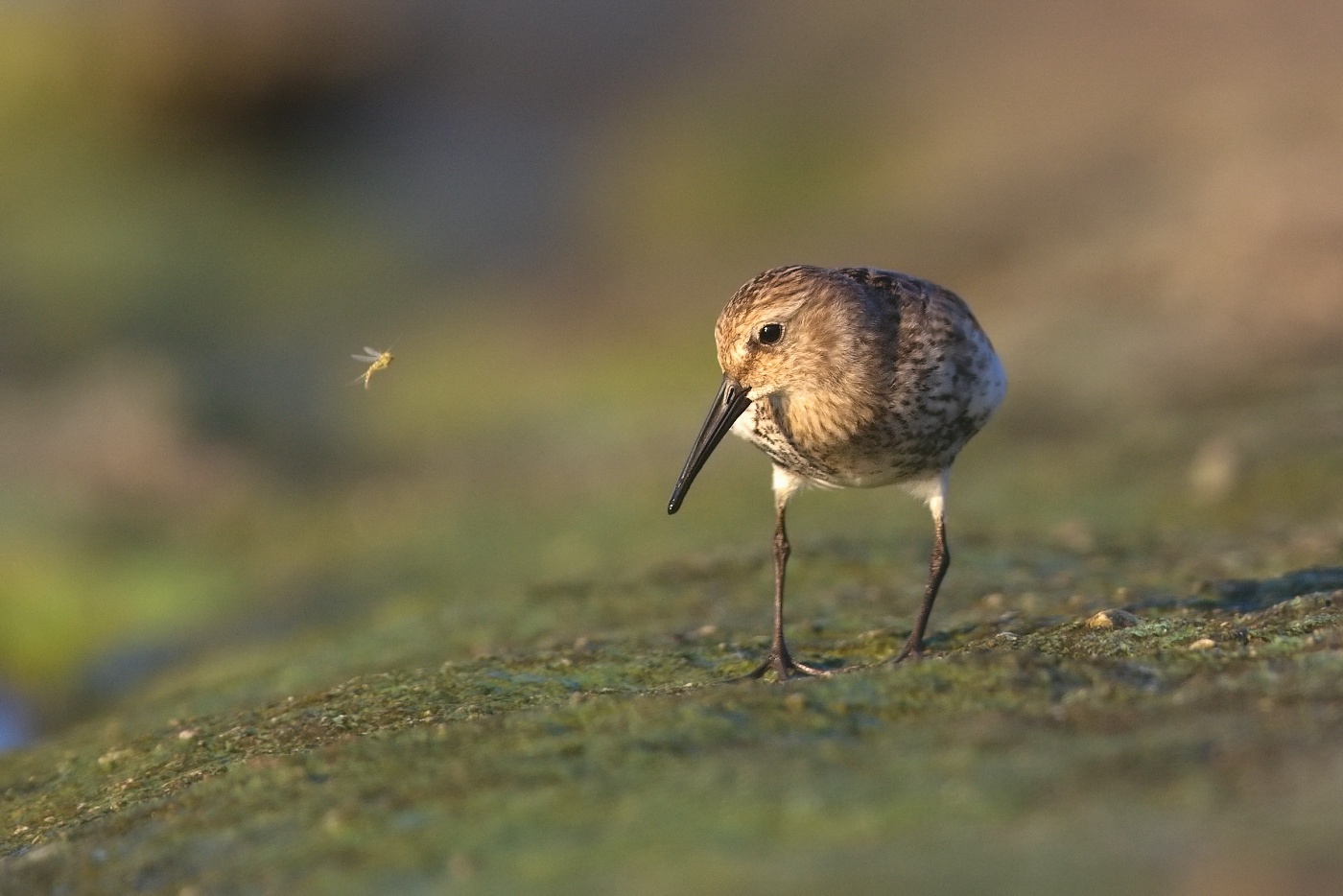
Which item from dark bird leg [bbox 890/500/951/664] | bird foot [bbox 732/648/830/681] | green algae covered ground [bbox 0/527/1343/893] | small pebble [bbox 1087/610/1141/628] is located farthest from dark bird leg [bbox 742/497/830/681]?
small pebble [bbox 1087/610/1141/628]

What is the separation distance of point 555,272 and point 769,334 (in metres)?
13.4

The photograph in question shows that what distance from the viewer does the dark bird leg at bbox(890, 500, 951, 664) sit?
728 centimetres

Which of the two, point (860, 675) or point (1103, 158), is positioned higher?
point (1103, 158)

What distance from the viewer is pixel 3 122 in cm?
2183

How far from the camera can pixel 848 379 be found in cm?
720

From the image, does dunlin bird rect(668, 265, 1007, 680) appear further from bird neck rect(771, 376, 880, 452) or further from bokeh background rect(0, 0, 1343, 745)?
→ bokeh background rect(0, 0, 1343, 745)

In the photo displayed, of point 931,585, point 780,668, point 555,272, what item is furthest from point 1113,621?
point 555,272

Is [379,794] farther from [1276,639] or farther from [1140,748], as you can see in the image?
[1276,639]

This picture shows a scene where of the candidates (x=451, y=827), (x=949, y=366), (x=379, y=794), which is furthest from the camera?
(x=949, y=366)

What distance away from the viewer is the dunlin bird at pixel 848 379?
724 cm

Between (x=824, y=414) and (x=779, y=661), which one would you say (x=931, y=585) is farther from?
(x=824, y=414)

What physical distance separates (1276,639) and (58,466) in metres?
10.2

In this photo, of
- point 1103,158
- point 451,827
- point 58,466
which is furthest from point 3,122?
point 451,827

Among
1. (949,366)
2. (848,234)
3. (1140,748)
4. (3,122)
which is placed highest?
(3,122)
